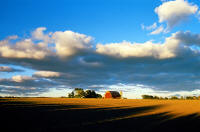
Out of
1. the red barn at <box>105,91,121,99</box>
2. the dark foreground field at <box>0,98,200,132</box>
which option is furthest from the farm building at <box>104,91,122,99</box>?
the dark foreground field at <box>0,98,200,132</box>

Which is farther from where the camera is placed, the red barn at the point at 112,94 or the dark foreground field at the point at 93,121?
the red barn at the point at 112,94

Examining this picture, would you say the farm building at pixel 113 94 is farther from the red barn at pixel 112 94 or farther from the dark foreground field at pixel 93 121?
the dark foreground field at pixel 93 121

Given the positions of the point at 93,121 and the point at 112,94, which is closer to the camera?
the point at 93,121

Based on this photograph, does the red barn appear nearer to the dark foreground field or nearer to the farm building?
the farm building

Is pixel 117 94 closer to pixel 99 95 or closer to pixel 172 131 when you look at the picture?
pixel 99 95

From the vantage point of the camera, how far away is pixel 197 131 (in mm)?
8867

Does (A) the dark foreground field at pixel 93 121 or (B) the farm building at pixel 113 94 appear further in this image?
(B) the farm building at pixel 113 94

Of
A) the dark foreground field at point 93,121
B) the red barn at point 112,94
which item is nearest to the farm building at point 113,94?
the red barn at point 112,94

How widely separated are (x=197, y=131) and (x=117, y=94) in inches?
3076

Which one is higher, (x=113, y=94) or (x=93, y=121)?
(x=113, y=94)

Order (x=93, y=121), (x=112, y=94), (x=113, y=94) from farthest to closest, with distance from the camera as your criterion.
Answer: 1. (x=113, y=94)
2. (x=112, y=94)
3. (x=93, y=121)

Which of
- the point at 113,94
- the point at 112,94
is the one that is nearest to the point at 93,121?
the point at 112,94

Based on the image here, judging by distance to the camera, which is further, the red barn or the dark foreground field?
the red barn

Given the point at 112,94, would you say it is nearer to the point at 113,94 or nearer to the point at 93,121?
the point at 113,94
